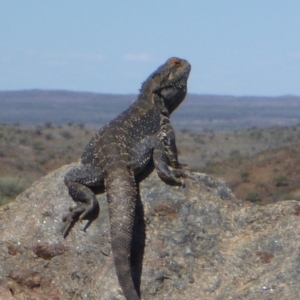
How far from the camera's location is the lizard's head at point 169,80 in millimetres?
9289

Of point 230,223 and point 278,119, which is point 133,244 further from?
point 278,119

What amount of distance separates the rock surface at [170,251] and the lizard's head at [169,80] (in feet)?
5.99

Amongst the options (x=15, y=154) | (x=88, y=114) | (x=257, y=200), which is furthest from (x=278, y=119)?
(x=257, y=200)

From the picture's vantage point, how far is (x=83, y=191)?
7.54 meters

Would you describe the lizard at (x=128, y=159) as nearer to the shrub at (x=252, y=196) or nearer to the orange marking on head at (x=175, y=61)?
the orange marking on head at (x=175, y=61)

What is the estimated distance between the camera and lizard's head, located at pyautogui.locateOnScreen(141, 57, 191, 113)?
366 inches

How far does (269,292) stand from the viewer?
6305 mm

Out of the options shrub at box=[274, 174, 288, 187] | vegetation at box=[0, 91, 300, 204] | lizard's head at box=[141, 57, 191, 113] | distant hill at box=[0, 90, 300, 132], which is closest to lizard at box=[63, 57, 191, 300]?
lizard's head at box=[141, 57, 191, 113]

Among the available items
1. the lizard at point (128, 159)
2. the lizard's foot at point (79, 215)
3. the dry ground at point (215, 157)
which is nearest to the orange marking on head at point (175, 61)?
the lizard at point (128, 159)

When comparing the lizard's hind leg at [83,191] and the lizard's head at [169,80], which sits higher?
the lizard's head at [169,80]

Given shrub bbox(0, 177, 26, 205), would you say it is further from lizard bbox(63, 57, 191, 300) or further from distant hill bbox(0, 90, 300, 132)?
distant hill bbox(0, 90, 300, 132)

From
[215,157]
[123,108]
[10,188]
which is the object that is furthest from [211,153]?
[123,108]

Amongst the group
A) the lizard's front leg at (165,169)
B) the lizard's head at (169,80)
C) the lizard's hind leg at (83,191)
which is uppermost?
the lizard's head at (169,80)

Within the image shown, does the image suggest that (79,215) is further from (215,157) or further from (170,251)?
(215,157)
